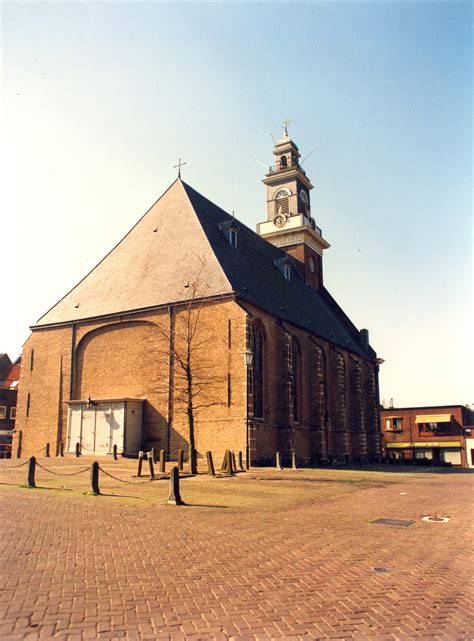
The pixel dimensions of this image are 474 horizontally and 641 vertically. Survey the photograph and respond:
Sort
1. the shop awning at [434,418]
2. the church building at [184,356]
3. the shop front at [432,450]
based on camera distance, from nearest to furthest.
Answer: the church building at [184,356] → the shop front at [432,450] → the shop awning at [434,418]

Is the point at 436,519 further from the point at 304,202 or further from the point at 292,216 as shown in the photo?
the point at 304,202

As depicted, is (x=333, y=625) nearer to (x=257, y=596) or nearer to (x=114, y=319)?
(x=257, y=596)

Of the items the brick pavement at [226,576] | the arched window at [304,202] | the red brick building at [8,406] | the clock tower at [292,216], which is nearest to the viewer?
the brick pavement at [226,576]

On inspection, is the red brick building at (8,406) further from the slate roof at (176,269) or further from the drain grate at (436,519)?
the drain grate at (436,519)

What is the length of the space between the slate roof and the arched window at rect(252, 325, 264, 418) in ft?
5.52

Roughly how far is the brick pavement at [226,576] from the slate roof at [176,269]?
60.7 feet

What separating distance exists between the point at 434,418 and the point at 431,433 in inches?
78.9

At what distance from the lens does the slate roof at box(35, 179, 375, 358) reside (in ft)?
99.5

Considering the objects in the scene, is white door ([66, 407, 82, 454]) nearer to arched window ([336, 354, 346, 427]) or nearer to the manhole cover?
arched window ([336, 354, 346, 427])

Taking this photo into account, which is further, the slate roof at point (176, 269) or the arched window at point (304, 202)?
the arched window at point (304, 202)

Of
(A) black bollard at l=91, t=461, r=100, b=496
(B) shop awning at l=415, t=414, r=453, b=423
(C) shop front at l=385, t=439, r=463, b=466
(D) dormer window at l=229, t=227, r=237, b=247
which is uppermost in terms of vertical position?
(D) dormer window at l=229, t=227, r=237, b=247

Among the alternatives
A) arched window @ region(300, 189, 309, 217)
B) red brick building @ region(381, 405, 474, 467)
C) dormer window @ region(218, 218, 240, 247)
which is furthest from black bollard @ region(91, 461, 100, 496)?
red brick building @ region(381, 405, 474, 467)

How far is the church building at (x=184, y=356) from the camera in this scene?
90.4 ft

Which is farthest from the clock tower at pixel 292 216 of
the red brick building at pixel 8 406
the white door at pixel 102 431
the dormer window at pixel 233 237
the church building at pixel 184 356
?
the red brick building at pixel 8 406
